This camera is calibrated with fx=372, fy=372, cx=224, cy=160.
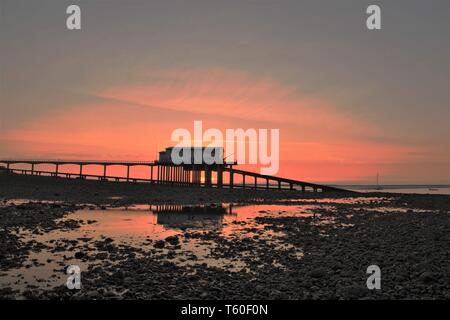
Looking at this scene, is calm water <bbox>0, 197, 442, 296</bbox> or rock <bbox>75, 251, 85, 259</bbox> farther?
rock <bbox>75, 251, 85, 259</bbox>

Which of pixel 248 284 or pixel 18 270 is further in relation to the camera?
pixel 18 270

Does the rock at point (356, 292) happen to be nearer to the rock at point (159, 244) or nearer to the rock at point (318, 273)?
the rock at point (318, 273)

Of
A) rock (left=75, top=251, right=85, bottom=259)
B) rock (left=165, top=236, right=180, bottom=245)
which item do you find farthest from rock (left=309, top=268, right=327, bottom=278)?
rock (left=75, top=251, right=85, bottom=259)

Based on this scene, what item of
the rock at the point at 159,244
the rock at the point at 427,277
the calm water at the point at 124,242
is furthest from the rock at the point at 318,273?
the rock at the point at 159,244

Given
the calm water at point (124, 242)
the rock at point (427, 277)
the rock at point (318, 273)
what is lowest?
the calm water at point (124, 242)

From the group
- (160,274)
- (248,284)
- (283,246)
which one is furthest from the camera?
(283,246)

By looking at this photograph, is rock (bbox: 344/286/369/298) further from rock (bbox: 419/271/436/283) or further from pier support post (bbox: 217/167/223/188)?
pier support post (bbox: 217/167/223/188)

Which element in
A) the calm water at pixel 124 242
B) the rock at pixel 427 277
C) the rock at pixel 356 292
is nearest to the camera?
the rock at pixel 356 292

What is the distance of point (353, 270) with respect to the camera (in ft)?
34.9
